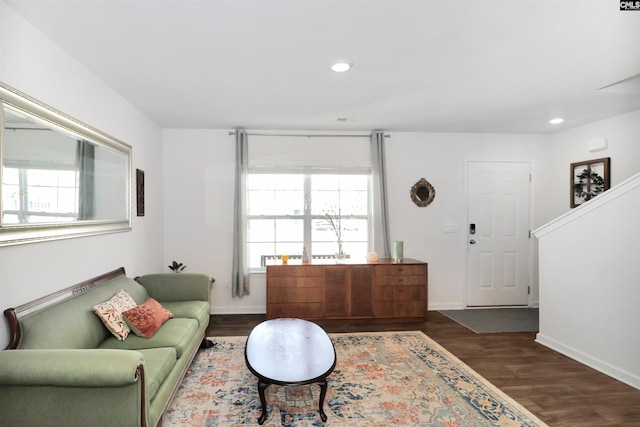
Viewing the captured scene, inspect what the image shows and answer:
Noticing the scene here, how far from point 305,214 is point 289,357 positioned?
2.57m

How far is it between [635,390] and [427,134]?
3.48 metres

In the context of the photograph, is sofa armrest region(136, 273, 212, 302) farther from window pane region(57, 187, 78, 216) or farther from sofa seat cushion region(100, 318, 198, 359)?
window pane region(57, 187, 78, 216)

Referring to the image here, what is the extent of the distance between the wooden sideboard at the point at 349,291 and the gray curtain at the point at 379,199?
0.45 m

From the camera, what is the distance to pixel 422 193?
470 centimetres

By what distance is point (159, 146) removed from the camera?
427 cm

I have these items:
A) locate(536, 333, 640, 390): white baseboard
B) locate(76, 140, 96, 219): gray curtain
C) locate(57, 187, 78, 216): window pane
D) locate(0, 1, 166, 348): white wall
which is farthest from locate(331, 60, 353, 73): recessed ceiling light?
locate(536, 333, 640, 390): white baseboard

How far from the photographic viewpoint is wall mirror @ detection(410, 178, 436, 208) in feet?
15.3

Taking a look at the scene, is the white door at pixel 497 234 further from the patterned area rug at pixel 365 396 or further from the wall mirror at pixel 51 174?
the wall mirror at pixel 51 174

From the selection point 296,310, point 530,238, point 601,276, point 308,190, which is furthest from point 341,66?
point 530,238

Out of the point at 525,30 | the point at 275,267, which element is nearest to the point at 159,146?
the point at 275,267

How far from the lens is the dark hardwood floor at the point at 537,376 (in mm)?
2229

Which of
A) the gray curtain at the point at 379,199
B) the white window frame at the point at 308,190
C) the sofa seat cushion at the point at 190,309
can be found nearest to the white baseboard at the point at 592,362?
the gray curtain at the point at 379,199

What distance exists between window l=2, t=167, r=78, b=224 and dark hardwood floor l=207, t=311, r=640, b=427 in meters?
2.11

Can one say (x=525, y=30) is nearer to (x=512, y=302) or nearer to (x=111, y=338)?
(x=111, y=338)
